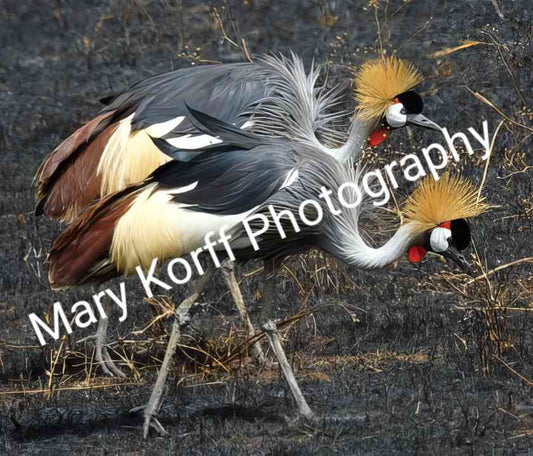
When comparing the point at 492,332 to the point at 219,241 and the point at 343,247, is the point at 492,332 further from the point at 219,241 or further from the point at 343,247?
the point at 219,241

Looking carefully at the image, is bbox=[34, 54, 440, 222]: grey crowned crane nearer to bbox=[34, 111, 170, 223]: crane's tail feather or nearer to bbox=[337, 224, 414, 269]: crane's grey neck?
bbox=[34, 111, 170, 223]: crane's tail feather

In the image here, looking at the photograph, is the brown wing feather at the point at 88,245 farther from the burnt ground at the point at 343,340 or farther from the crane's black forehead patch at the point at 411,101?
the crane's black forehead patch at the point at 411,101

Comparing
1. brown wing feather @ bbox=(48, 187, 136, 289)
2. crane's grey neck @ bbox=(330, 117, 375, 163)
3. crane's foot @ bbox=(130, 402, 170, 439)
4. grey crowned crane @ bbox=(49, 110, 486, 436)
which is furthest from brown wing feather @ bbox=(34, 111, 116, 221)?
crane's foot @ bbox=(130, 402, 170, 439)

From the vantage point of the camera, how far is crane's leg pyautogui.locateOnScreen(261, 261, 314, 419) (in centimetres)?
573

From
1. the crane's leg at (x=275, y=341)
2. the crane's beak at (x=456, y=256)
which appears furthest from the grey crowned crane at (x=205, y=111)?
the crane's beak at (x=456, y=256)

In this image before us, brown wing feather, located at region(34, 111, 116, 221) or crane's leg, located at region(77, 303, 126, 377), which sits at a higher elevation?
brown wing feather, located at region(34, 111, 116, 221)

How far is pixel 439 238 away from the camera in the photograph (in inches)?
225

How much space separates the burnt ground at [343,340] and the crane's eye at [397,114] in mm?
722

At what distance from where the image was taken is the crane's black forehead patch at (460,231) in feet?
18.7

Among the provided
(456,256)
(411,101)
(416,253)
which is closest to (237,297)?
(411,101)

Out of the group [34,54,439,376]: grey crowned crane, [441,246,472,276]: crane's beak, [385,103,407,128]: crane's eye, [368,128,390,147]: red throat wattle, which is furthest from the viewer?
[368,128,390,147]: red throat wattle

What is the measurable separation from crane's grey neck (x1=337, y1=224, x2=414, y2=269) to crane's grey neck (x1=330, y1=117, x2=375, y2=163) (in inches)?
44.2

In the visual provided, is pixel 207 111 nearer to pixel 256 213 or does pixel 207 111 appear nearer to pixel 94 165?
pixel 94 165

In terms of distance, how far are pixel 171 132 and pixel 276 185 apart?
1083mm
